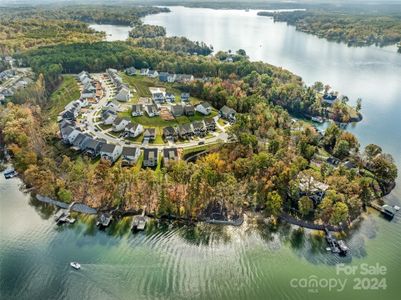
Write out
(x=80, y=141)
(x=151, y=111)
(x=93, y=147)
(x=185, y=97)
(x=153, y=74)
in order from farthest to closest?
1. (x=153, y=74)
2. (x=185, y=97)
3. (x=151, y=111)
4. (x=80, y=141)
5. (x=93, y=147)

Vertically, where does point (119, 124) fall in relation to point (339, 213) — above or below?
above

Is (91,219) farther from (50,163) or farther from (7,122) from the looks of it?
(7,122)

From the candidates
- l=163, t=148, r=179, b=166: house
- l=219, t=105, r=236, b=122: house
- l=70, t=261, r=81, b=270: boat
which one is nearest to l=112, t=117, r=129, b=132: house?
l=163, t=148, r=179, b=166: house

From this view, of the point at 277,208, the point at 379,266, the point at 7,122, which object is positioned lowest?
the point at 379,266

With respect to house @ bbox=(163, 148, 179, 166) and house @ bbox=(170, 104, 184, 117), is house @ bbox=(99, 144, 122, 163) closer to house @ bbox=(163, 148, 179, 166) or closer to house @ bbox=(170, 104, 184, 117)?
house @ bbox=(163, 148, 179, 166)

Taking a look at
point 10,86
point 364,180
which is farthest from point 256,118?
point 10,86

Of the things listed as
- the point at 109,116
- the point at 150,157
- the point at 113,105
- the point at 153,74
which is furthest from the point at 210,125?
the point at 153,74

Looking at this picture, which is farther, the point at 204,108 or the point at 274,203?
the point at 204,108

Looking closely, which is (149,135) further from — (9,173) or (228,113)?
(9,173)
